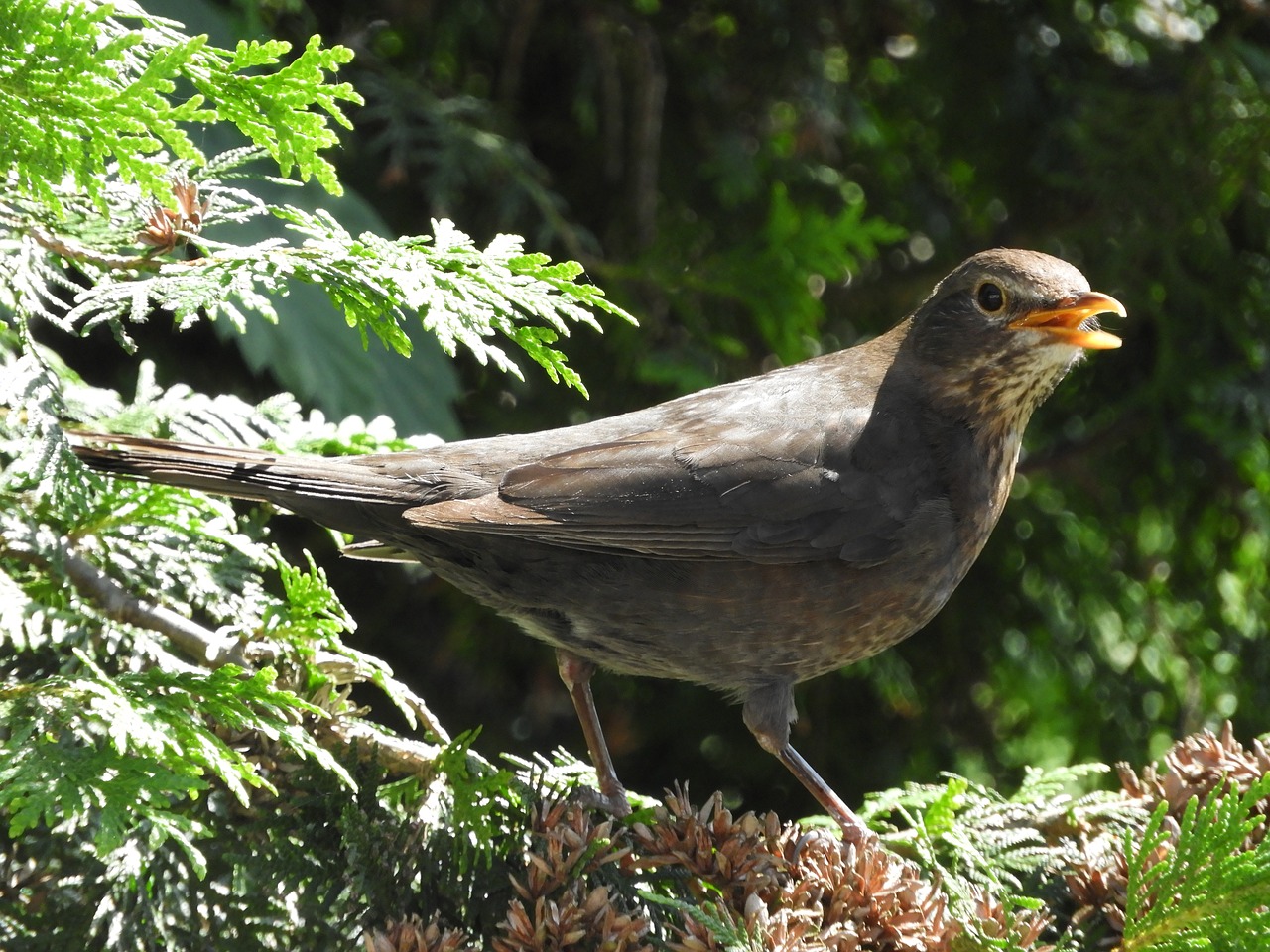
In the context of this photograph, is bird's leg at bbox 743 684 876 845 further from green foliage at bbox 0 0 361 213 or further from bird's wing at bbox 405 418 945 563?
green foliage at bbox 0 0 361 213

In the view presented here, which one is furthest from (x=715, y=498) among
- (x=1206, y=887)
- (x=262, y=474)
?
(x=1206, y=887)

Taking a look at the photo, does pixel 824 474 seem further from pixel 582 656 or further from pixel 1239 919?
pixel 1239 919

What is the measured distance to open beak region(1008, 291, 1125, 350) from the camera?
8.95 feet

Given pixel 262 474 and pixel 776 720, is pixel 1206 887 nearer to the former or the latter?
pixel 776 720

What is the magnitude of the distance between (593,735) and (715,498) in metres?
0.59

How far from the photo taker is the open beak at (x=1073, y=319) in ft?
8.95

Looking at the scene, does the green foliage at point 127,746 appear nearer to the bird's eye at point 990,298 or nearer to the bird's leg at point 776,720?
the bird's leg at point 776,720

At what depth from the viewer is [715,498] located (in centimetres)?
278

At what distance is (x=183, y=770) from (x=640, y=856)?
78 centimetres

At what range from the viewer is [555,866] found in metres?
1.99

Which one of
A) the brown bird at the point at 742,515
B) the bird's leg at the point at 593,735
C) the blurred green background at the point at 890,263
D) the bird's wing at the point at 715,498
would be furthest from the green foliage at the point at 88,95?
the blurred green background at the point at 890,263

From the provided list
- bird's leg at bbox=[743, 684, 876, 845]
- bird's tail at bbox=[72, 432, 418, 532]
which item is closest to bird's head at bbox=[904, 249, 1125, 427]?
bird's leg at bbox=[743, 684, 876, 845]

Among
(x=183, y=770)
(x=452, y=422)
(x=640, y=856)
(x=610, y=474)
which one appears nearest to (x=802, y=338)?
(x=452, y=422)

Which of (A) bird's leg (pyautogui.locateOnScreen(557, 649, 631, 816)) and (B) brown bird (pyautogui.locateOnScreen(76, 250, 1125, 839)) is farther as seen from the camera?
(B) brown bird (pyautogui.locateOnScreen(76, 250, 1125, 839))
